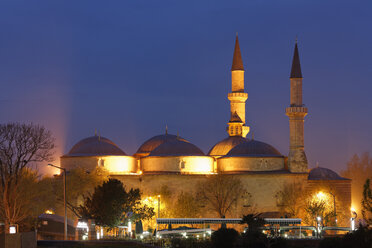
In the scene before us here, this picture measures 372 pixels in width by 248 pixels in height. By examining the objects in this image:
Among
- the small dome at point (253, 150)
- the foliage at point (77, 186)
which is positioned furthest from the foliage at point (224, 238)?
the small dome at point (253, 150)

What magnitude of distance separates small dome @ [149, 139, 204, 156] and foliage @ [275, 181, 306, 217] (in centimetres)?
1023

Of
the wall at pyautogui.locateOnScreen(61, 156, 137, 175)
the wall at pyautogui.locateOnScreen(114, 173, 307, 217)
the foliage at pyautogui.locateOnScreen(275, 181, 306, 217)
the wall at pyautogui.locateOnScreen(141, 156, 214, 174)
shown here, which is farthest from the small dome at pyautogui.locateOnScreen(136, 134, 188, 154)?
the foliage at pyautogui.locateOnScreen(275, 181, 306, 217)

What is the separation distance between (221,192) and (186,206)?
156 inches

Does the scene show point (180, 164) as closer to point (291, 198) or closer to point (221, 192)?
point (221, 192)

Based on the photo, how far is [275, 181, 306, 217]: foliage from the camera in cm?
8256

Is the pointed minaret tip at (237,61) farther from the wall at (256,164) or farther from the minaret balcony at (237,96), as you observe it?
the wall at (256,164)

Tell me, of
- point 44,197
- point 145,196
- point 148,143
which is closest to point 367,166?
point 148,143

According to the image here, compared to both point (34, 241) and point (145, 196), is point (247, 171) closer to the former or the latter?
point (145, 196)

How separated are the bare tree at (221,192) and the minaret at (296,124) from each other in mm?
6030

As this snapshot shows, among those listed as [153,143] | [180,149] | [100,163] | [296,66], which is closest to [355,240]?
A: [296,66]

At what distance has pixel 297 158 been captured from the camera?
84938 millimetres

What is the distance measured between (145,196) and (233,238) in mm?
38911

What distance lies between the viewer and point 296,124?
84.5 metres

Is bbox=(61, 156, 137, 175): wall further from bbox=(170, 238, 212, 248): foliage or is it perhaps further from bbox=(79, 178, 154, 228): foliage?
bbox=(170, 238, 212, 248): foliage
